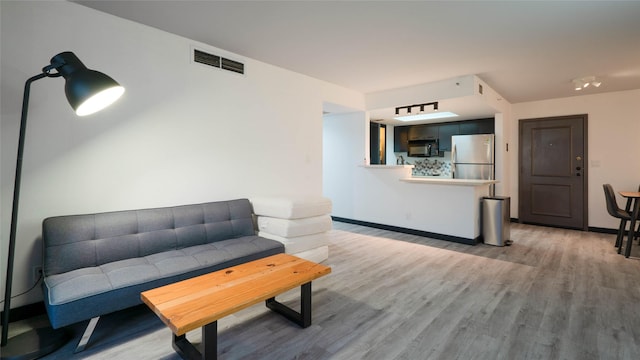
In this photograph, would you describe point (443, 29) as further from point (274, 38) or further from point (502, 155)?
point (502, 155)

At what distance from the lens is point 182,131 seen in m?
3.07

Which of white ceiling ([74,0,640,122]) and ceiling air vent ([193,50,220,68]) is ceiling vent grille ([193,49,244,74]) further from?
white ceiling ([74,0,640,122])

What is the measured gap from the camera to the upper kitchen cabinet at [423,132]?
6.80 m

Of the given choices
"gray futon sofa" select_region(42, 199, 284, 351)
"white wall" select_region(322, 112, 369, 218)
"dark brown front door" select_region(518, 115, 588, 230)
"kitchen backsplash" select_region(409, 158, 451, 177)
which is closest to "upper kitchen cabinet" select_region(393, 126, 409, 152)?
"kitchen backsplash" select_region(409, 158, 451, 177)

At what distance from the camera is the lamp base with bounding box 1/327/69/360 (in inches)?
71.6

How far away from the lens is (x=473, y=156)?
5.85 m

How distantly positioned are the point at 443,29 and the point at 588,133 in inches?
178

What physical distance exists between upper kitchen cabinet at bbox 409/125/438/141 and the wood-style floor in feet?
11.8

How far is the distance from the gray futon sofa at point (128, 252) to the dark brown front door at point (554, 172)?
5.48 meters

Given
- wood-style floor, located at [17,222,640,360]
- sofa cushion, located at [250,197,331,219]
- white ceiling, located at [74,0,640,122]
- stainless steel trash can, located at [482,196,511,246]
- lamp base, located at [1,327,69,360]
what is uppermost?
white ceiling, located at [74,0,640,122]

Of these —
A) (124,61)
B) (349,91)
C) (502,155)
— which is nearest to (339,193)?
(349,91)

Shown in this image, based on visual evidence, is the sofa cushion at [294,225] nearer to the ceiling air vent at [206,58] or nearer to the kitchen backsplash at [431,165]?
the ceiling air vent at [206,58]

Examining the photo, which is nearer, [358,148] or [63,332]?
A: [63,332]

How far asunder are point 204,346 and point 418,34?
120 inches
